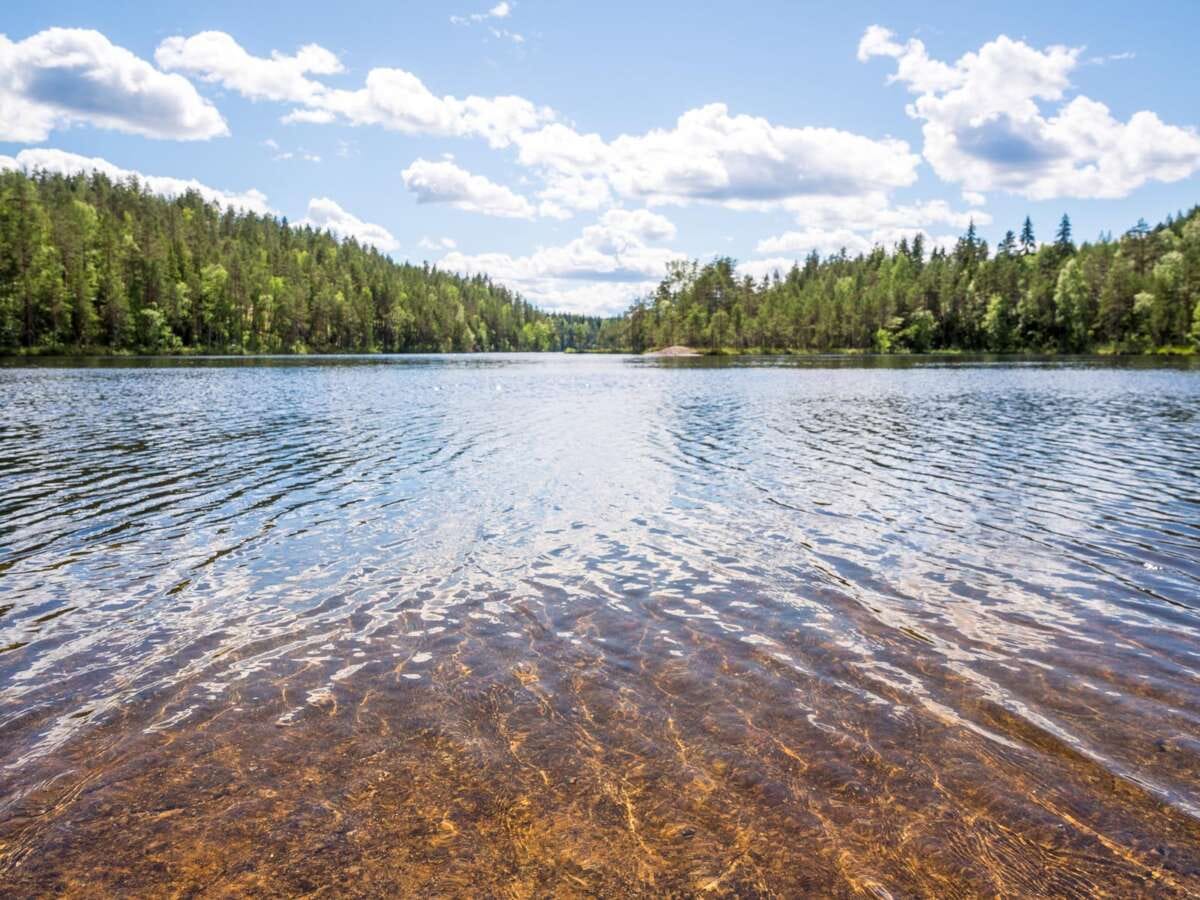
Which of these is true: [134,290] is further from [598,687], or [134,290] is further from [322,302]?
[598,687]

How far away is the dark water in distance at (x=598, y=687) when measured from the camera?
17.4ft

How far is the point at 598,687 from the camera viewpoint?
8.11m

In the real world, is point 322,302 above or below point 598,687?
above

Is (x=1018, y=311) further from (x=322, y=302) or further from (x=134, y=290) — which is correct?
(x=134, y=290)

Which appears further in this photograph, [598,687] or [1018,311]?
[1018,311]

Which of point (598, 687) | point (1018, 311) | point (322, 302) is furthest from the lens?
point (322, 302)

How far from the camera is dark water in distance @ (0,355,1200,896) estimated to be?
17.4 ft

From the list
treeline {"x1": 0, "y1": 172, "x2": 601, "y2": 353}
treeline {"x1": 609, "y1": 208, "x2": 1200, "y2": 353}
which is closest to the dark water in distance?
treeline {"x1": 0, "y1": 172, "x2": 601, "y2": 353}

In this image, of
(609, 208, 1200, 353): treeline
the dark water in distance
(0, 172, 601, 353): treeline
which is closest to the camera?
the dark water in distance

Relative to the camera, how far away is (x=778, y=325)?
639ft

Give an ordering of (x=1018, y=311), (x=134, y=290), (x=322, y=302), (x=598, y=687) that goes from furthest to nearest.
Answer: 1. (x=322, y=302)
2. (x=1018, y=311)
3. (x=134, y=290)
4. (x=598, y=687)

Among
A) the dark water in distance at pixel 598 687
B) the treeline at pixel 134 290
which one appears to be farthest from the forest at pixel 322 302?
the dark water in distance at pixel 598 687

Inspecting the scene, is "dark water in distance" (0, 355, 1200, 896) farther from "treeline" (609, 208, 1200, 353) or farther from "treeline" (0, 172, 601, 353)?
"treeline" (609, 208, 1200, 353)

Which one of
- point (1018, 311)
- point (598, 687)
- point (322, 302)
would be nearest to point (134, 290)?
point (322, 302)
